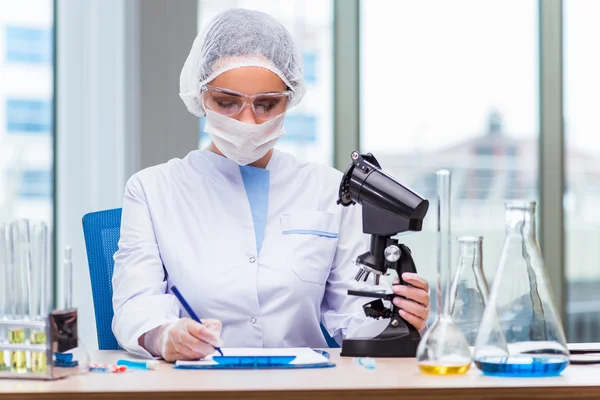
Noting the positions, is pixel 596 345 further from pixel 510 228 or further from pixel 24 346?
pixel 24 346

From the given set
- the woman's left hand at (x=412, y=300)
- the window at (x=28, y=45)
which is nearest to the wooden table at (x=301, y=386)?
the woman's left hand at (x=412, y=300)

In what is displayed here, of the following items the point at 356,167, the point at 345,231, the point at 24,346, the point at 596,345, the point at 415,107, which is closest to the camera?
the point at 24,346

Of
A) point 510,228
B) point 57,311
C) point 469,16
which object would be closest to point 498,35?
point 469,16

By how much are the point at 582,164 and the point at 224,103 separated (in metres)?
2.52

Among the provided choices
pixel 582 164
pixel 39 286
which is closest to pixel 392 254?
pixel 39 286

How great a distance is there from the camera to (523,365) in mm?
1145

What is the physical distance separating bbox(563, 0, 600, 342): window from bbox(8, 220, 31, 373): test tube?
10.1 feet

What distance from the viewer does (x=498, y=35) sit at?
3.68 metres

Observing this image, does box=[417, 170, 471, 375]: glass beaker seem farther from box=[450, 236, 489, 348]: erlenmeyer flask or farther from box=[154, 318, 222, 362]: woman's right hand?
box=[154, 318, 222, 362]: woman's right hand

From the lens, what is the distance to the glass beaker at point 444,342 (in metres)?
1.15

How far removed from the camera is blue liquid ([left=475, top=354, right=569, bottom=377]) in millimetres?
1147

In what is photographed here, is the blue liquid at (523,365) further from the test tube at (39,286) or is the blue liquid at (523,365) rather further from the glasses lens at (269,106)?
the glasses lens at (269,106)

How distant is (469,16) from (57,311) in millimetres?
2951

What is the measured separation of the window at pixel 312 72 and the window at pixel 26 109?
0.83m
